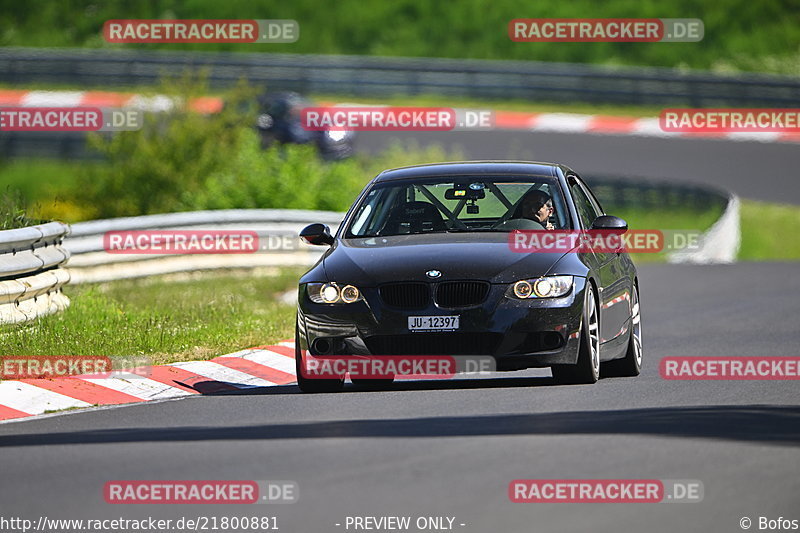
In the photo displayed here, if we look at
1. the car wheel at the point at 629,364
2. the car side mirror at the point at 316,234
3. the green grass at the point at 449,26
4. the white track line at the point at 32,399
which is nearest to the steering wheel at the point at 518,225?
the car side mirror at the point at 316,234

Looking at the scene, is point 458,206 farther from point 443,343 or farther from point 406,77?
point 406,77

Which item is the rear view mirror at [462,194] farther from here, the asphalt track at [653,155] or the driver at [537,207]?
the asphalt track at [653,155]

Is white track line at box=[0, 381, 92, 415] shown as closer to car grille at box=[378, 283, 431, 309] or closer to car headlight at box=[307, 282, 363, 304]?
car headlight at box=[307, 282, 363, 304]

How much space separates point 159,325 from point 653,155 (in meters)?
23.4

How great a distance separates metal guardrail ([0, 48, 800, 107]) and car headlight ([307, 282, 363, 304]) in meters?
28.8

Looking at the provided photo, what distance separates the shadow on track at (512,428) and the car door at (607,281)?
5.87ft

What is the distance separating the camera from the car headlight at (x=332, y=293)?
11.2 m

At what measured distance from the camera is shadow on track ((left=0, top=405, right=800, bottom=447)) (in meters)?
9.26

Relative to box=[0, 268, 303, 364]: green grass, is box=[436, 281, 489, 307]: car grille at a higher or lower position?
higher

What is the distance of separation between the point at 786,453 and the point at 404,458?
1.86 meters

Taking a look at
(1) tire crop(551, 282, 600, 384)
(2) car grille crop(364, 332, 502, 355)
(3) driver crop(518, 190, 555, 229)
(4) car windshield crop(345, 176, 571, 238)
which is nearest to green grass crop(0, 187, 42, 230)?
(4) car windshield crop(345, 176, 571, 238)

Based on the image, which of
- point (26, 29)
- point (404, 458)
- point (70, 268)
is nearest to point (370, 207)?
point (404, 458)

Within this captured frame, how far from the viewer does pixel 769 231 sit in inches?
1225

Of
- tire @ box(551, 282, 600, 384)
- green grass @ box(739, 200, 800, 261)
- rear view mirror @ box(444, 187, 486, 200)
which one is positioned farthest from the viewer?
green grass @ box(739, 200, 800, 261)
